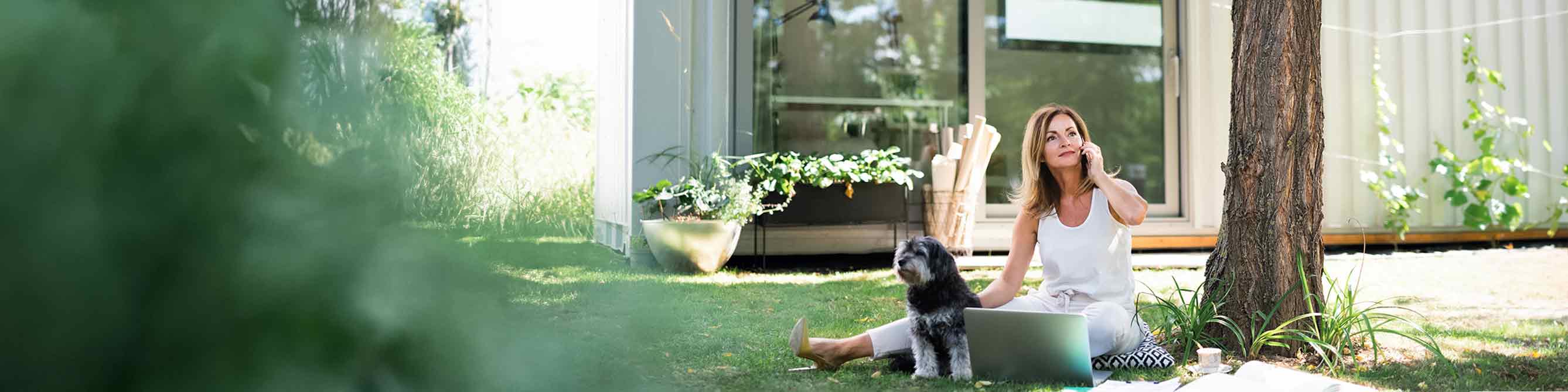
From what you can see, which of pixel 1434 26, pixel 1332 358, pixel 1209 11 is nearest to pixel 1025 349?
pixel 1332 358

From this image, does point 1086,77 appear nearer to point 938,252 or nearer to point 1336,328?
point 1336,328

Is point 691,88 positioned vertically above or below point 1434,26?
below

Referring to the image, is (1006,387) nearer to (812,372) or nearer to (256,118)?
(812,372)

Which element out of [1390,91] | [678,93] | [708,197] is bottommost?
[708,197]

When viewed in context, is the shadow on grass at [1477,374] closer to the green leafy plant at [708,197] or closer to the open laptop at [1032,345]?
the open laptop at [1032,345]

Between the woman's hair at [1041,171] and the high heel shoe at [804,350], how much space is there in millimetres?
867

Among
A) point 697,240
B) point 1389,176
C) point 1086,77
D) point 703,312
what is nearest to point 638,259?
point 703,312

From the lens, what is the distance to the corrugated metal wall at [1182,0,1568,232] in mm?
6719

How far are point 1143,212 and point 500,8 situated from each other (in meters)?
2.94

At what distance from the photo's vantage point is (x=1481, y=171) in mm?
6707

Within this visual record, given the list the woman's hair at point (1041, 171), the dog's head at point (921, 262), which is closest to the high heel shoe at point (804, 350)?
the dog's head at point (921, 262)

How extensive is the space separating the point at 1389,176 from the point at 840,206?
3.72 meters

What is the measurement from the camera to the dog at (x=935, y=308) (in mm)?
2646

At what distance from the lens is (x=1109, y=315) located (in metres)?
2.82
